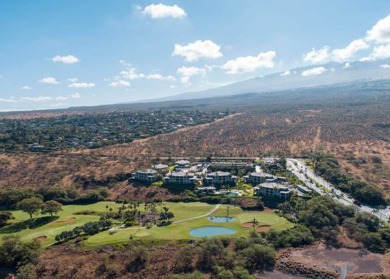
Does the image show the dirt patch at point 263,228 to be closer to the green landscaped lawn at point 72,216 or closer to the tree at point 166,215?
the green landscaped lawn at point 72,216

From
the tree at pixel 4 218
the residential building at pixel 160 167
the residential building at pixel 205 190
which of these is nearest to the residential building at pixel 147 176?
the residential building at pixel 160 167

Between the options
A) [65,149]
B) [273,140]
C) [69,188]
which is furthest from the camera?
[273,140]

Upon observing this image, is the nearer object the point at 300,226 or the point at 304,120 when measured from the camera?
the point at 300,226

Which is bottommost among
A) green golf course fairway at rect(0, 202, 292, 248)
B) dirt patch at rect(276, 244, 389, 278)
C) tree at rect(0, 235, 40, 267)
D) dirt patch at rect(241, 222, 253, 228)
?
dirt patch at rect(276, 244, 389, 278)

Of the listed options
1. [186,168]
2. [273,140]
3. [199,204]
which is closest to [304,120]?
[273,140]

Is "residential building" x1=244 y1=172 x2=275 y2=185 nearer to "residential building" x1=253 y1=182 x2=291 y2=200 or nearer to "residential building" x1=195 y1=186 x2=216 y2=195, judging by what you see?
"residential building" x1=253 y1=182 x2=291 y2=200

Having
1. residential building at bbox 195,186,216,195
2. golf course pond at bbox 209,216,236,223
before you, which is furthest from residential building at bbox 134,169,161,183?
golf course pond at bbox 209,216,236,223

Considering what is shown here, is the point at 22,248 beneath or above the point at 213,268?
above

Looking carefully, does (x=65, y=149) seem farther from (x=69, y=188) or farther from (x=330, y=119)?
(x=330, y=119)
